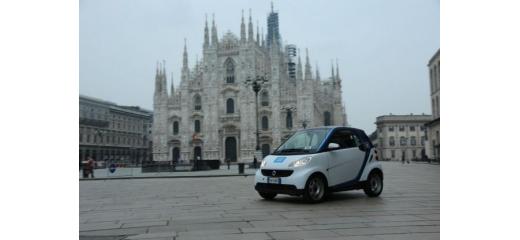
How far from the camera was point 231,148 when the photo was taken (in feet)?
163

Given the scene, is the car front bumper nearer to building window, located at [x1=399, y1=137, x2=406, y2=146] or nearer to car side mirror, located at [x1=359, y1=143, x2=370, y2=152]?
car side mirror, located at [x1=359, y1=143, x2=370, y2=152]

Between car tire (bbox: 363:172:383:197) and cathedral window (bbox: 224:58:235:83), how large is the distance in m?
42.3

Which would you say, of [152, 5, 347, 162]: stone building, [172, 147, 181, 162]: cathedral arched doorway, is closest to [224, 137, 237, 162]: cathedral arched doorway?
[152, 5, 347, 162]: stone building

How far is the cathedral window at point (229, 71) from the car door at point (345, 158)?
42.5 metres

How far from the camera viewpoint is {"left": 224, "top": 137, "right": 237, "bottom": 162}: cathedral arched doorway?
162ft

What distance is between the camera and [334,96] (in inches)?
2105

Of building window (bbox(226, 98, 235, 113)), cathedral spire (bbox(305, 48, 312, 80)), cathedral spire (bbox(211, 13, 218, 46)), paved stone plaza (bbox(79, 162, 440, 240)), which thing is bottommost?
paved stone plaza (bbox(79, 162, 440, 240))

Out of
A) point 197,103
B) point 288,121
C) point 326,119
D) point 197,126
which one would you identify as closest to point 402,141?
point 326,119

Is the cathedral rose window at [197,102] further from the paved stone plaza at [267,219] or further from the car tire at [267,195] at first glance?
the car tire at [267,195]

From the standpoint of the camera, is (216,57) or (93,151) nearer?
(93,151)

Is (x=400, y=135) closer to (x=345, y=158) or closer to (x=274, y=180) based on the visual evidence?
(x=345, y=158)
